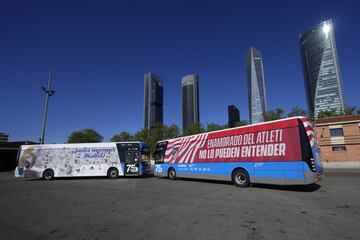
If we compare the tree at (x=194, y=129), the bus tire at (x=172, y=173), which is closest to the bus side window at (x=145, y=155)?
the bus tire at (x=172, y=173)

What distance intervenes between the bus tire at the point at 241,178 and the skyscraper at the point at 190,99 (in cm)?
12688

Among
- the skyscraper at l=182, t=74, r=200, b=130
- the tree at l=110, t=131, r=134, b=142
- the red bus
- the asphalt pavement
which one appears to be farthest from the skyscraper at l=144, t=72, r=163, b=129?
the asphalt pavement

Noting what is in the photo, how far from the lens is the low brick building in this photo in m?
28.9

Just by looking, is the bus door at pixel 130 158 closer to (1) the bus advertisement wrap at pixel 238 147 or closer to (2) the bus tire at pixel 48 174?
(1) the bus advertisement wrap at pixel 238 147

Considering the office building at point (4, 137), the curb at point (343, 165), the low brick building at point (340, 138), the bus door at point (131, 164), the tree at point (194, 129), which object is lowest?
the curb at point (343, 165)

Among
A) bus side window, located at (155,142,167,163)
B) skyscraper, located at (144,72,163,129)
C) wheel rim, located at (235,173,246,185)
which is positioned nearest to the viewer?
wheel rim, located at (235,173,246,185)

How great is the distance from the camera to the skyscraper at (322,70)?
76.6m

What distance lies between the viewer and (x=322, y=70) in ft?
272

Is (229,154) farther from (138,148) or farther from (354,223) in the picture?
(138,148)

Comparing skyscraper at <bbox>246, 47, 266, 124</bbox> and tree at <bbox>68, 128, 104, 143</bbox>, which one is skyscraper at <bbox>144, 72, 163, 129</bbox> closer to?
tree at <bbox>68, 128, 104, 143</bbox>

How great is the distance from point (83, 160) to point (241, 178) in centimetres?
1353

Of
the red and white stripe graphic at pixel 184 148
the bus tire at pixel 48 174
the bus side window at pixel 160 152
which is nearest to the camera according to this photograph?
the red and white stripe graphic at pixel 184 148

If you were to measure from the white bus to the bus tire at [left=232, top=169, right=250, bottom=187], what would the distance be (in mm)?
8789

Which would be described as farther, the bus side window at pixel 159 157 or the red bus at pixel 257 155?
the bus side window at pixel 159 157
